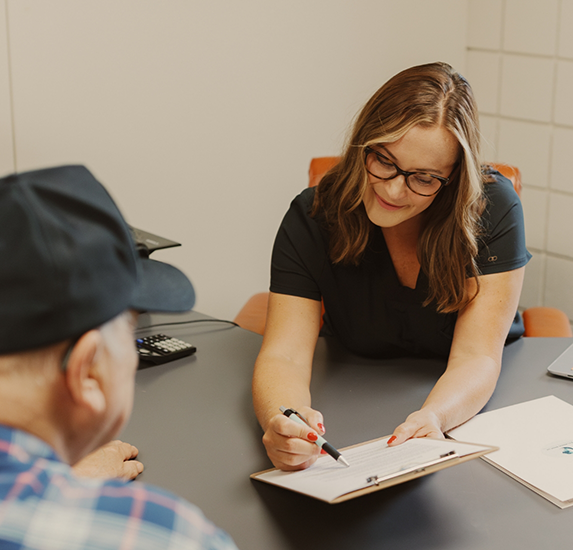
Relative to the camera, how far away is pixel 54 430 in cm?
58

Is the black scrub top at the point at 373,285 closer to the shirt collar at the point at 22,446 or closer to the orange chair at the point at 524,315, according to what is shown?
the orange chair at the point at 524,315

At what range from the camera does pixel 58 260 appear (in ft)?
1.78

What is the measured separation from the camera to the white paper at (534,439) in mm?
1112

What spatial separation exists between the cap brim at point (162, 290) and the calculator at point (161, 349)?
822 millimetres

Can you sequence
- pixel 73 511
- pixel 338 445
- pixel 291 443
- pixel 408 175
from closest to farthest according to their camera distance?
pixel 73 511 < pixel 291 443 < pixel 338 445 < pixel 408 175

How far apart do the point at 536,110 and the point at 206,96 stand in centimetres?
140

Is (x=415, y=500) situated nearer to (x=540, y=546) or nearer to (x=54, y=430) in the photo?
(x=540, y=546)

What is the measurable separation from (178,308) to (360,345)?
3.17 ft

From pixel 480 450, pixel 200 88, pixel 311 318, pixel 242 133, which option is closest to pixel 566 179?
pixel 242 133

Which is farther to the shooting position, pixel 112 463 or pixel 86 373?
pixel 112 463

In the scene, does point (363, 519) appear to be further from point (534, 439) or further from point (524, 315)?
point (524, 315)

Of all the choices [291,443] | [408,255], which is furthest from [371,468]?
[408,255]

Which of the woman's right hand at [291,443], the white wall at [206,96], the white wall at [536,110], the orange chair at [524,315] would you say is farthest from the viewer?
the white wall at [536,110]

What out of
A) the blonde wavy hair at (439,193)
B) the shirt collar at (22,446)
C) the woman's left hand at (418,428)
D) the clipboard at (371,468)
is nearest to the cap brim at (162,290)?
the shirt collar at (22,446)
